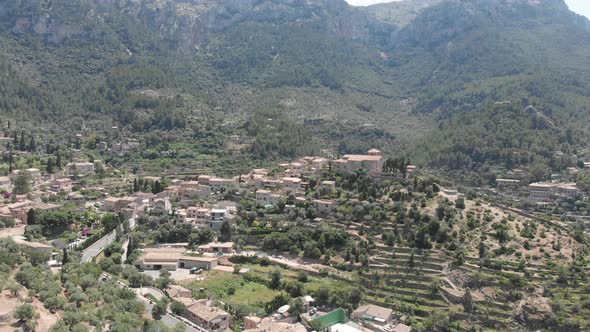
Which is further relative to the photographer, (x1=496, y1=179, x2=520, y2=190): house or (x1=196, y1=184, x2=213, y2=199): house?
(x1=496, y1=179, x2=520, y2=190): house

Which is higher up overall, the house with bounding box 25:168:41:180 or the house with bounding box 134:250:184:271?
the house with bounding box 25:168:41:180

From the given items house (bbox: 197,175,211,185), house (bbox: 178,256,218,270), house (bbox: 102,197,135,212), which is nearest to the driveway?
house (bbox: 178,256,218,270)

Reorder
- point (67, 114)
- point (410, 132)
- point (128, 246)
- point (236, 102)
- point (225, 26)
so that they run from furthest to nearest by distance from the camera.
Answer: point (225, 26) < point (236, 102) < point (410, 132) < point (67, 114) < point (128, 246)

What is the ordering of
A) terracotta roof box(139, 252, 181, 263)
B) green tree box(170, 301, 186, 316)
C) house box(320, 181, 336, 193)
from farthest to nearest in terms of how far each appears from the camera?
house box(320, 181, 336, 193)
terracotta roof box(139, 252, 181, 263)
green tree box(170, 301, 186, 316)

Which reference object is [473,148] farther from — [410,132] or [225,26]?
[225,26]

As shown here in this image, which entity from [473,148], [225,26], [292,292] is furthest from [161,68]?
[292,292]

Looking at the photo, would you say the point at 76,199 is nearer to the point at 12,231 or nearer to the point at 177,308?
the point at 12,231

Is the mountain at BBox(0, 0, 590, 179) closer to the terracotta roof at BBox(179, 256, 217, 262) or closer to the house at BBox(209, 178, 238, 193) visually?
the house at BBox(209, 178, 238, 193)
